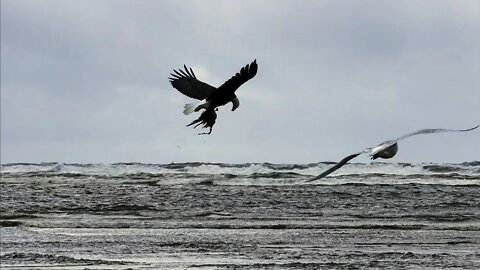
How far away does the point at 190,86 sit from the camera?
1449 cm

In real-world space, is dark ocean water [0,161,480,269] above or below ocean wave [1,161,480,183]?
below

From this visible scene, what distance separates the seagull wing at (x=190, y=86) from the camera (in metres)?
14.3

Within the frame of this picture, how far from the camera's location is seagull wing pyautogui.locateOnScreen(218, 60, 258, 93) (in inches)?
510

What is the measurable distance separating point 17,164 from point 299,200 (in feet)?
64.8

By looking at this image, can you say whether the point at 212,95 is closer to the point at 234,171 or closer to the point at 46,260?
the point at 46,260

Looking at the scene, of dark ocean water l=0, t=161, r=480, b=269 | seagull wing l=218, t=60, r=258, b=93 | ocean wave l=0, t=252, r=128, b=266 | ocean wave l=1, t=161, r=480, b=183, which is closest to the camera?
ocean wave l=0, t=252, r=128, b=266

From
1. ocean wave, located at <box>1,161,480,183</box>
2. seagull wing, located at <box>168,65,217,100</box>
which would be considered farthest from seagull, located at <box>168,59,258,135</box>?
ocean wave, located at <box>1,161,480,183</box>

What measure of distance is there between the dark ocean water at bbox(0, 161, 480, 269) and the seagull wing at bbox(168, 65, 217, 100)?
1.93m

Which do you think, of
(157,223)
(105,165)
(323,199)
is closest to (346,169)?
(105,165)

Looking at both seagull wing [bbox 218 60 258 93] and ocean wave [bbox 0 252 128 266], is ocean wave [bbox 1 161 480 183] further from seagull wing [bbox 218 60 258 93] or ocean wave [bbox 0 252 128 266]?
ocean wave [bbox 0 252 128 266]

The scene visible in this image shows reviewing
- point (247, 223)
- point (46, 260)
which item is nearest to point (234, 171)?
point (247, 223)

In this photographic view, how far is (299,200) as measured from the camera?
21109 millimetres

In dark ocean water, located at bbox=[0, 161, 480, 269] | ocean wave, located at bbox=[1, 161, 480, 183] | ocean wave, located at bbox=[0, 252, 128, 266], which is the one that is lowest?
ocean wave, located at bbox=[0, 252, 128, 266]

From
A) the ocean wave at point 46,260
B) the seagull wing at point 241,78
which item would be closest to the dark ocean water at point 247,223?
the ocean wave at point 46,260
